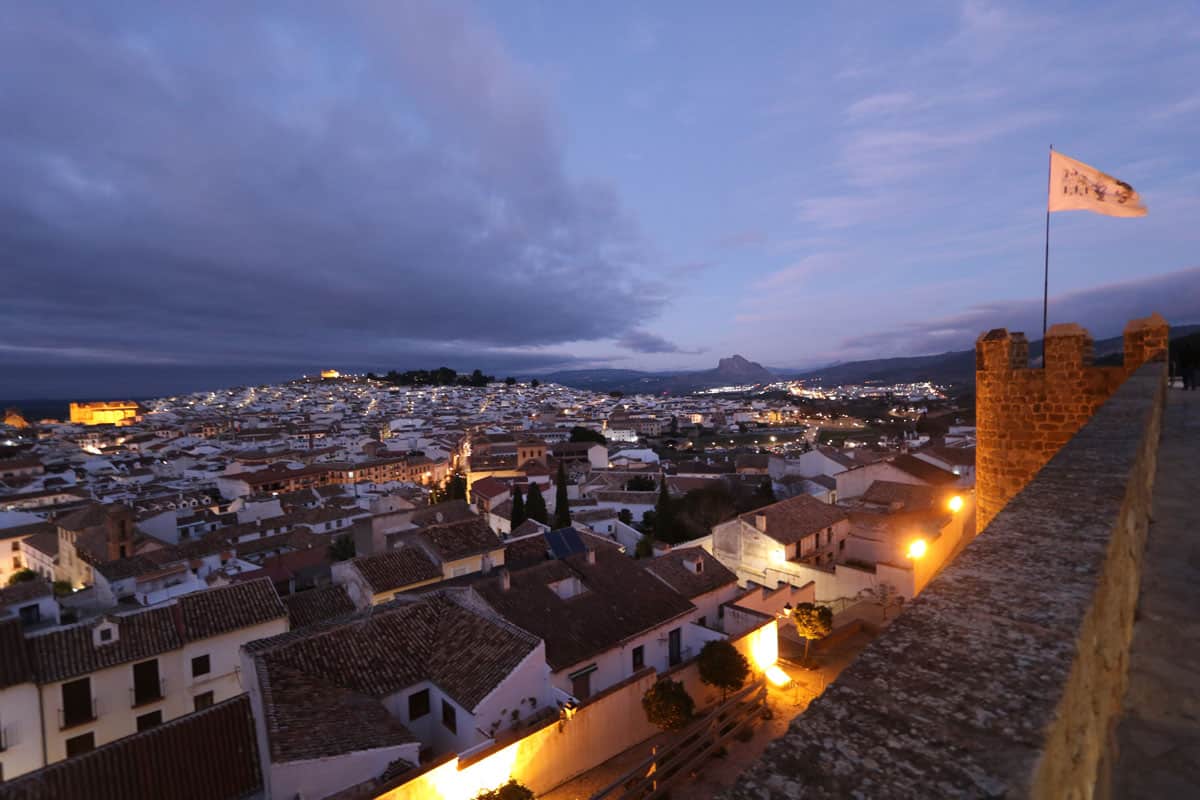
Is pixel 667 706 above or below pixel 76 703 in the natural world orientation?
above

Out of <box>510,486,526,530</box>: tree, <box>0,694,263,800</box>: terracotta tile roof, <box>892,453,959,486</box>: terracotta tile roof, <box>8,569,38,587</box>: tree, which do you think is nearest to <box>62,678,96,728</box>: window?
<box>0,694,263,800</box>: terracotta tile roof

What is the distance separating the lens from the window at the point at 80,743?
12219mm

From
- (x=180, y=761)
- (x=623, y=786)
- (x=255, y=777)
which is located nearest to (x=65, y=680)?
(x=180, y=761)

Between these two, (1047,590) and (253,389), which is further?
(253,389)

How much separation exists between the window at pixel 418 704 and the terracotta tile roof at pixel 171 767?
8.51ft

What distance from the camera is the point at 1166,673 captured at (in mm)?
2668

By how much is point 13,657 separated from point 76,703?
1.58 meters

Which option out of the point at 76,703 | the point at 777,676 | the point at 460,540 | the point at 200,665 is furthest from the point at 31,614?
the point at 777,676

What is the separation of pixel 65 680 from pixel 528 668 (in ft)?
34.5

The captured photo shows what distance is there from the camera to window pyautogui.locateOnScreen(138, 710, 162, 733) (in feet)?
42.8

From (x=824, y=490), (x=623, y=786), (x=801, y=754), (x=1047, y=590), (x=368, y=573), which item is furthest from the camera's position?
(x=824, y=490)

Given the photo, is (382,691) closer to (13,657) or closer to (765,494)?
(13,657)

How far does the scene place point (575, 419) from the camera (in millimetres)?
98812

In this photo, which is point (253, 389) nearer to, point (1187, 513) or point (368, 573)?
point (368, 573)
